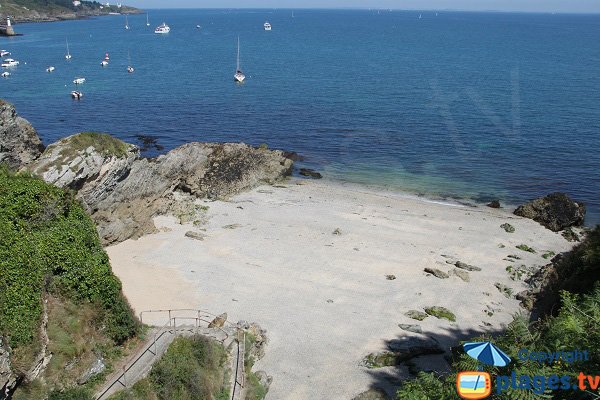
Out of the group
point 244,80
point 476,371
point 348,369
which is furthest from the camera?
point 244,80

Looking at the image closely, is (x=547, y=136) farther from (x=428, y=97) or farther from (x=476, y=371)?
(x=476, y=371)

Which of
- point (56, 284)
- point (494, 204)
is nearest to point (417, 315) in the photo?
point (56, 284)

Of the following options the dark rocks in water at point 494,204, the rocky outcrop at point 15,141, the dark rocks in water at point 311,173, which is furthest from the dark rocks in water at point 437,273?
the rocky outcrop at point 15,141

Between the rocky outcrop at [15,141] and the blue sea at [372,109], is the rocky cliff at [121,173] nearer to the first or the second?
the rocky outcrop at [15,141]

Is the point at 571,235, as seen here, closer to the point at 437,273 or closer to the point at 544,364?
the point at 437,273

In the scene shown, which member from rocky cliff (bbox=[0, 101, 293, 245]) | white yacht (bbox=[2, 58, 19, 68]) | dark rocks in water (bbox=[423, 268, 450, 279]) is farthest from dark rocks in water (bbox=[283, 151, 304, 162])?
white yacht (bbox=[2, 58, 19, 68])

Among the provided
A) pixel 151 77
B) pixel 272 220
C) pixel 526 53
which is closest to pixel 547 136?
pixel 272 220
